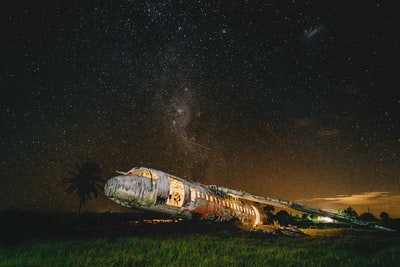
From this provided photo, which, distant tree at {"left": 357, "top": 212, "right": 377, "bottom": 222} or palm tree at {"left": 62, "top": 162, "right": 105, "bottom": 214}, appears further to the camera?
distant tree at {"left": 357, "top": 212, "right": 377, "bottom": 222}

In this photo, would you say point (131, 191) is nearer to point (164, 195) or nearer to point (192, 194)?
point (164, 195)

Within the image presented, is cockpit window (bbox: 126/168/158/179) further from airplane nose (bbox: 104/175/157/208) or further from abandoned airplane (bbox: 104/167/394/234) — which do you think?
airplane nose (bbox: 104/175/157/208)

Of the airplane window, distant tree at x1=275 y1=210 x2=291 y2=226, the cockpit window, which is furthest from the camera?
distant tree at x1=275 y1=210 x2=291 y2=226

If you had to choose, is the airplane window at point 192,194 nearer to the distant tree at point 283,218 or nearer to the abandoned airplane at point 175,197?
the abandoned airplane at point 175,197

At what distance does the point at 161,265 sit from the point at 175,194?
7.46 meters

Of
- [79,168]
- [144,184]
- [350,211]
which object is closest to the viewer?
[144,184]

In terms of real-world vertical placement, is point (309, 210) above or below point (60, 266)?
above

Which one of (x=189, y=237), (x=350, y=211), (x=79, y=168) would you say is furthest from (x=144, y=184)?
(x=350, y=211)

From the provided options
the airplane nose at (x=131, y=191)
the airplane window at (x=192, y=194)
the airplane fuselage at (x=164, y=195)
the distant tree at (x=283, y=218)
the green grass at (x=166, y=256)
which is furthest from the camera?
the distant tree at (x=283, y=218)

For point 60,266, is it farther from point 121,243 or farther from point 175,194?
point 175,194

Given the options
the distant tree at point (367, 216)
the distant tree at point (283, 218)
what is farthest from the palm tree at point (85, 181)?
the distant tree at point (367, 216)

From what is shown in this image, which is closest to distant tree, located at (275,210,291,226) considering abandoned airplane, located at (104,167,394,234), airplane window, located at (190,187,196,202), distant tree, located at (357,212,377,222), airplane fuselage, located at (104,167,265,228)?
abandoned airplane, located at (104,167,394,234)

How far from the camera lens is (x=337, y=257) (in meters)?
11.7

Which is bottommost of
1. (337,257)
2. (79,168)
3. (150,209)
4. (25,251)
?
(25,251)
